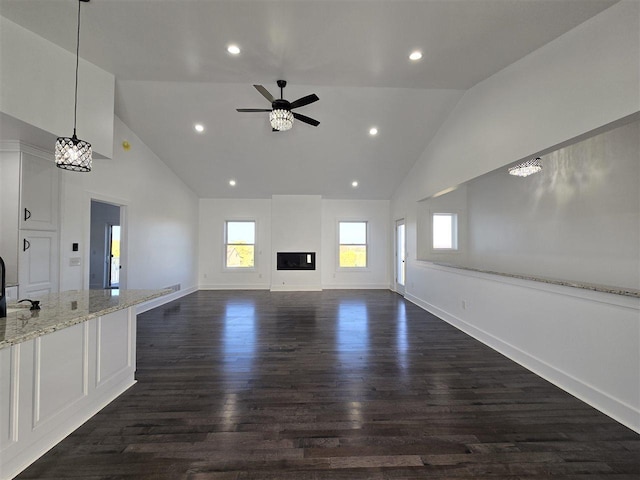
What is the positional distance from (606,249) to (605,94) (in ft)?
7.62

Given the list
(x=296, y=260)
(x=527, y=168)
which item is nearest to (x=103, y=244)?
(x=296, y=260)

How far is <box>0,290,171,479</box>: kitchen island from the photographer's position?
1573mm

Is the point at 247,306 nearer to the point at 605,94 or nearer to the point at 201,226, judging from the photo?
the point at 201,226

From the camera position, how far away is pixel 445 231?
21.4 ft

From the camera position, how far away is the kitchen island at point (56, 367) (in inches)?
61.9

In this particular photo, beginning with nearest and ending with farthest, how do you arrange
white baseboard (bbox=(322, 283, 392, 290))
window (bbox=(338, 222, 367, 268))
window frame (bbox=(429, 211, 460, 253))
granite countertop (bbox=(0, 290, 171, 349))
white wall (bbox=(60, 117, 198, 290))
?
granite countertop (bbox=(0, 290, 171, 349))
white wall (bbox=(60, 117, 198, 290))
window frame (bbox=(429, 211, 460, 253))
white baseboard (bbox=(322, 283, 392, 290))
window (bbox=(338, 222, 367, 268))

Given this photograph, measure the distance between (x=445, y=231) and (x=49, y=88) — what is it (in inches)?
269

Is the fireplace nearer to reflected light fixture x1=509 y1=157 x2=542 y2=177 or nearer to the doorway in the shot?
the doorway

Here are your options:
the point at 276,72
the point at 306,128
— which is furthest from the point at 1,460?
the point at 306,128

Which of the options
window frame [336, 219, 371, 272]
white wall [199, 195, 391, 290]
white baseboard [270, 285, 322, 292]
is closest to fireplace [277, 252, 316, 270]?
white wall [199, 195, 391, 290]

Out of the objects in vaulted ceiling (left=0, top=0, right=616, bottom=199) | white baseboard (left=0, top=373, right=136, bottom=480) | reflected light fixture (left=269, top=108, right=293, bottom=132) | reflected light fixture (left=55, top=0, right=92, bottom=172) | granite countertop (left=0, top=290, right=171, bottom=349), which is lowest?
white baseboard (left=0, top=373, right=136, bottom=480)

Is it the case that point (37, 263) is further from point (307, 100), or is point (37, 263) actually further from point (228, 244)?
point (228, 244)

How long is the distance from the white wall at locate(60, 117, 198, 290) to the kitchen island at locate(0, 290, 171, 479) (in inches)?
73.7

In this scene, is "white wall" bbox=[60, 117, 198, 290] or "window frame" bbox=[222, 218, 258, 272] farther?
"window frame" bbox=[222, 218, 258, 272]
